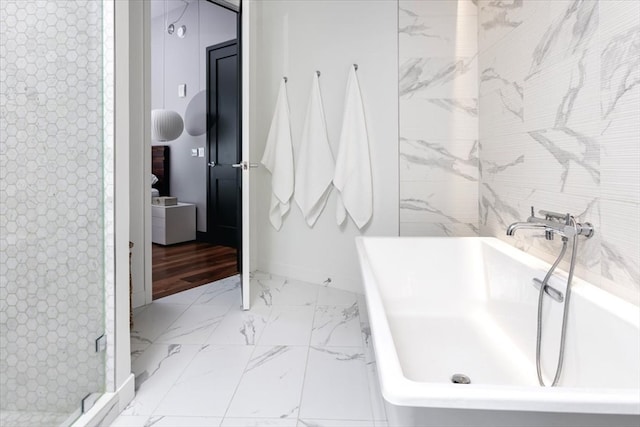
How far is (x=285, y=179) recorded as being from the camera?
307 centimetres

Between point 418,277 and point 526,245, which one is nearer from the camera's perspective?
point 526,245

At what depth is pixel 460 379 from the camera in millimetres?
1473

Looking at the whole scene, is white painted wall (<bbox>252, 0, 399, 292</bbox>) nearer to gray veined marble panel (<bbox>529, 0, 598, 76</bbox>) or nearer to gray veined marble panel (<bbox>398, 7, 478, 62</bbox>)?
gray veined marble panel (<bbox>398, 7, 478, 62</bbox>)

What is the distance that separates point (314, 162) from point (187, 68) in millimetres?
2627

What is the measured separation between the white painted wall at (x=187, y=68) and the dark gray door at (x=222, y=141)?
0.16 m

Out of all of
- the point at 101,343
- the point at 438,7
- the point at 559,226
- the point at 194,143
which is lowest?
the point at 101,343

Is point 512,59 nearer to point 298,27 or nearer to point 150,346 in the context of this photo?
point 298,27

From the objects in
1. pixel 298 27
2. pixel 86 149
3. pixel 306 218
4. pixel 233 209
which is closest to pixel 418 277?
pixel 306 218

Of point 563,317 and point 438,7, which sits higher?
point 438,7

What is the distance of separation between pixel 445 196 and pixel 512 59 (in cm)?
94

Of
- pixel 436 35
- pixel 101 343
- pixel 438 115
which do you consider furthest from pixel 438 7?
pixel 101 343

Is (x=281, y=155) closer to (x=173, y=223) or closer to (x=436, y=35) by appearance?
(x=436, y=35)

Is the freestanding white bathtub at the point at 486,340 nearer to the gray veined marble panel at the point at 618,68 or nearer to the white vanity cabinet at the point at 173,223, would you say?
the gray veined marble panel at the point at 618,68

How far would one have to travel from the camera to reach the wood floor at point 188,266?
308cm
